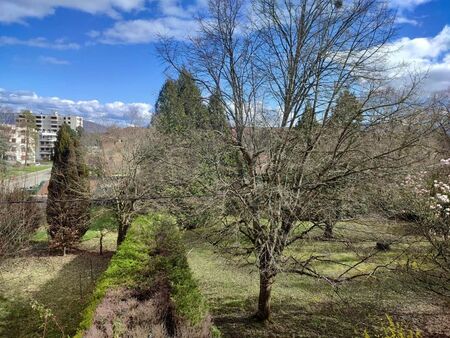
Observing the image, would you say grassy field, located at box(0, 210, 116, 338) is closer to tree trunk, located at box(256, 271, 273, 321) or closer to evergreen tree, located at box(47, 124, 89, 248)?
evergreen tree, located at box(47, 124, 89, 248)

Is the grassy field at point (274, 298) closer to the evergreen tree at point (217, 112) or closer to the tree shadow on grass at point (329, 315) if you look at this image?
the tree shadow on grass at point (329, 315)

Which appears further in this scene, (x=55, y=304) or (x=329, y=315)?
(x=55, y=304)

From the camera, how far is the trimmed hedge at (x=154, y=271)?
506cm

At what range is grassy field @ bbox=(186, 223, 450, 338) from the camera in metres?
7.25

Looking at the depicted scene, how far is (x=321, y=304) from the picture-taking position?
849cm

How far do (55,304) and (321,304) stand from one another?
626 cm

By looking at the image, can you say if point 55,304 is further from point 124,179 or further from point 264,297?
point 124,179

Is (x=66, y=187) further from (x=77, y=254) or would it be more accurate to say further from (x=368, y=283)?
(x=368, y=283)

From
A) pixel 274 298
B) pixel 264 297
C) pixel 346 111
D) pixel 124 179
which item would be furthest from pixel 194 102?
pixel 124 179

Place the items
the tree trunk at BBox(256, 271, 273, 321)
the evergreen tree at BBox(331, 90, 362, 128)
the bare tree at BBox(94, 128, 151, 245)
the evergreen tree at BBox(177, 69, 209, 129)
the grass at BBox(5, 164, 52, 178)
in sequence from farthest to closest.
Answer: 1. the grass at BBox(5, 164, 52, 178)
2. the bare tree at BBox(94, 128, 151, 245)
3. the evergreen tree at BBox(177, 69, 209, 129)
4. the tree trunk at BBox(256, 271, 273, 321)
5. the evergreen tree at BBox(331, 90, 362, 128)

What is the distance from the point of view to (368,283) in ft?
32.5

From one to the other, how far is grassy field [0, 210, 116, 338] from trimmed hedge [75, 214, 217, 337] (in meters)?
1.18

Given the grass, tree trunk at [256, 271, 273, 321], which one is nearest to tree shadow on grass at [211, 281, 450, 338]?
tree trunk at [256, 271, 273, 321]

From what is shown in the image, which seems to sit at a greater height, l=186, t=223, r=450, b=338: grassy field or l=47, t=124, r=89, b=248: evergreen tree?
l=47, t=124, r=89, b=248: evergreen tree
